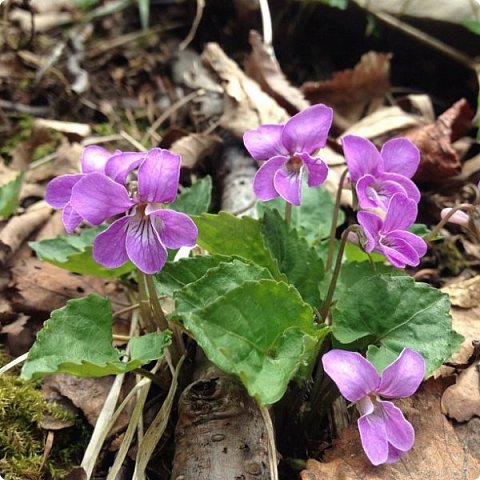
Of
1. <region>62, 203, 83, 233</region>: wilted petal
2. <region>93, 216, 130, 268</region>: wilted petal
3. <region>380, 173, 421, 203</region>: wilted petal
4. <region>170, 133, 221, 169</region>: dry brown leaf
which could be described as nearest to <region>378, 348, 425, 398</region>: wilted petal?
<region>380, 173, 421, 203</region>: wilted petal

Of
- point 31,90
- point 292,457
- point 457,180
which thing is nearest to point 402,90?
point 457,180

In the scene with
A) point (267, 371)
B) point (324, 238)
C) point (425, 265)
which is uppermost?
point (267, 371)

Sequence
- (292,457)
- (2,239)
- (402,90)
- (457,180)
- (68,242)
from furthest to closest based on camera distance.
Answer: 1. (402,90)
2. (457,180)
3. (2,239)
4. (68,242)
5. (292,457)

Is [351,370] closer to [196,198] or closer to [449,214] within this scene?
[449,214]

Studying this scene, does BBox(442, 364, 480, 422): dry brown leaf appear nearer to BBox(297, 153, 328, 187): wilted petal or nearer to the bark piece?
the bark piece

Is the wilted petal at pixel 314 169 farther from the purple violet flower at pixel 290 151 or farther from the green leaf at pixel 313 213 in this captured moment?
the green leaf at pixel 313 213

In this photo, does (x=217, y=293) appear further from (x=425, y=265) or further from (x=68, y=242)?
(x=425, y=265)

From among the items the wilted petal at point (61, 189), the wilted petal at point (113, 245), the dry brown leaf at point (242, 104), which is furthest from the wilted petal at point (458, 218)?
the dry brown leaf at point (242, 104)
